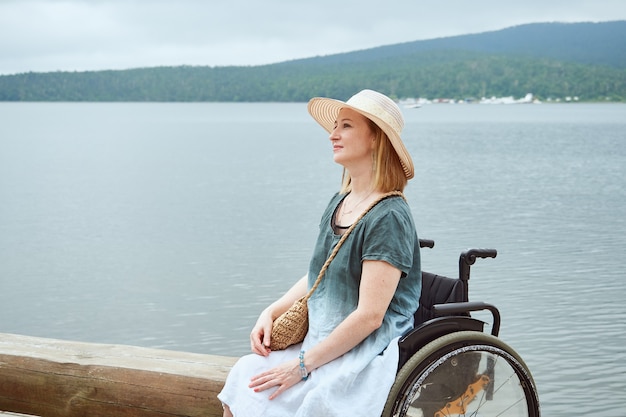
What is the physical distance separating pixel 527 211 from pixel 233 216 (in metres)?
5.05

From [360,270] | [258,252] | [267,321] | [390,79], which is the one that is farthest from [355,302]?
[390,79]

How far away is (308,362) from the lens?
2.60m

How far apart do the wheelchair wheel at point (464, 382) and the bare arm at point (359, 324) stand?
0.50 ft

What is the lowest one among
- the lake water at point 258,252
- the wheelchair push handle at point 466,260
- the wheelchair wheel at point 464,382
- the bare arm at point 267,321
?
the lake water at point 258,252

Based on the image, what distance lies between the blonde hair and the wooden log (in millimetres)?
862

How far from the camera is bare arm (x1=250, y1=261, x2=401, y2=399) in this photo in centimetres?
252

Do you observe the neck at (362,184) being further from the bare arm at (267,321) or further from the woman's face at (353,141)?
the bare arm at (267,321)

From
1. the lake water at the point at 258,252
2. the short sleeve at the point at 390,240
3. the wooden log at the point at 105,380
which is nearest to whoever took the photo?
the short sleeve at the point at 390,240

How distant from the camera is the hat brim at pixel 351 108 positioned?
2.65 metres

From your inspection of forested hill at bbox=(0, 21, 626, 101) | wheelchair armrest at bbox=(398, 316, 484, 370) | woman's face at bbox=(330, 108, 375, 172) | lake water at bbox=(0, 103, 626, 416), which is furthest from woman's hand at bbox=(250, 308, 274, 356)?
forested hill at bbox=(0, 21, 626, 101)

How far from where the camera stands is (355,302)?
104 inches

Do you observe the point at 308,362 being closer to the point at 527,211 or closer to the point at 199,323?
the point at 199,323

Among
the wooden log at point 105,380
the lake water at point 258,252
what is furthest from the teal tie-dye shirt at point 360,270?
the lake water at point 258,252

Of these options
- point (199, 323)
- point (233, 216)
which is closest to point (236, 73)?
point (233, 216)
